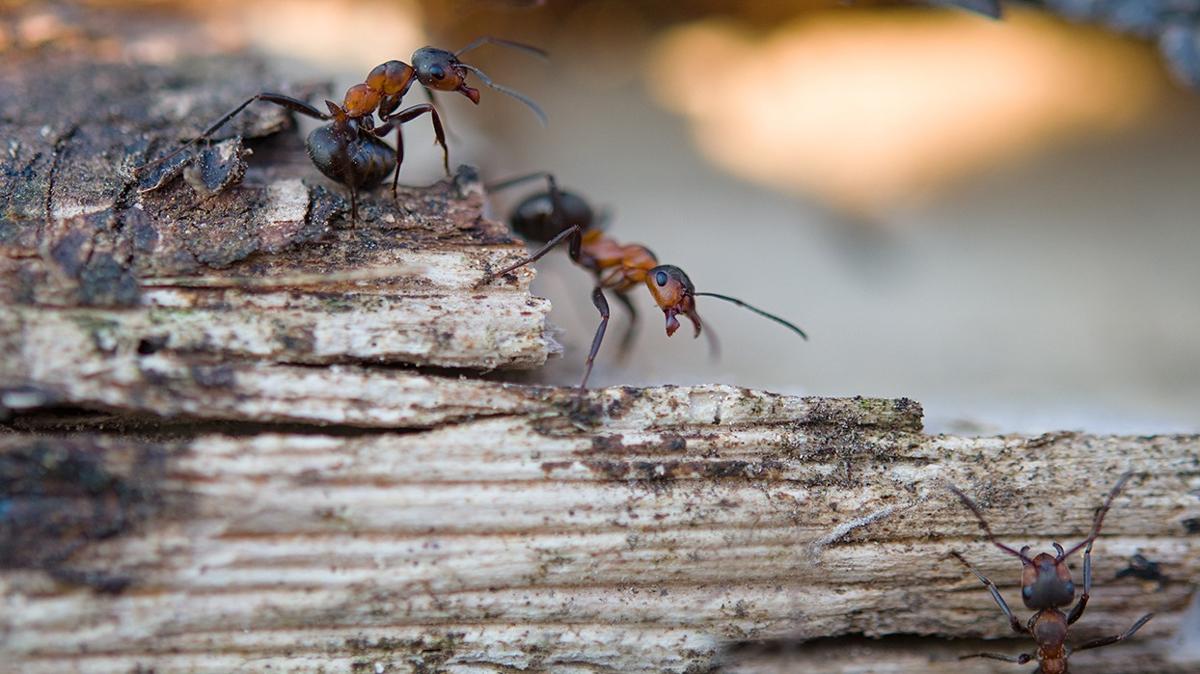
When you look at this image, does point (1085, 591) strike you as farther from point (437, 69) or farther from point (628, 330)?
point (437, 69)

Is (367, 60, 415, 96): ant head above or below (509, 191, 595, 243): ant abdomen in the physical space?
above

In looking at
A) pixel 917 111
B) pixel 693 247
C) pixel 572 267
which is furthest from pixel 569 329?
pixel 917 111

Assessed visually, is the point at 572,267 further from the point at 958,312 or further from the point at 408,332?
the point at 408,332

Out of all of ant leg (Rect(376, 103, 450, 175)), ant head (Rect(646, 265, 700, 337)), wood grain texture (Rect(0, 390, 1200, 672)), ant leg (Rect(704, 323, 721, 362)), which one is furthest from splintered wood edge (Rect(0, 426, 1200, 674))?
ant leg (Rect(704, 323, 721, 362))

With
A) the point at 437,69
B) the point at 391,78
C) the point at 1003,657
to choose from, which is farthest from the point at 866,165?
the point at 1003,657

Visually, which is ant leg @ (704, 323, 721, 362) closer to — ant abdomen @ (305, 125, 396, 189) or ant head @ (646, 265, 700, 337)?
ant head @ (646, 265, 700, 337)

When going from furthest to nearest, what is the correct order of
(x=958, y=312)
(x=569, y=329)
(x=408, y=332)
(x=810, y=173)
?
(x=810, y=173) → (x=958, y=312) → (x=569, y=329) → (x=408, y=332)
